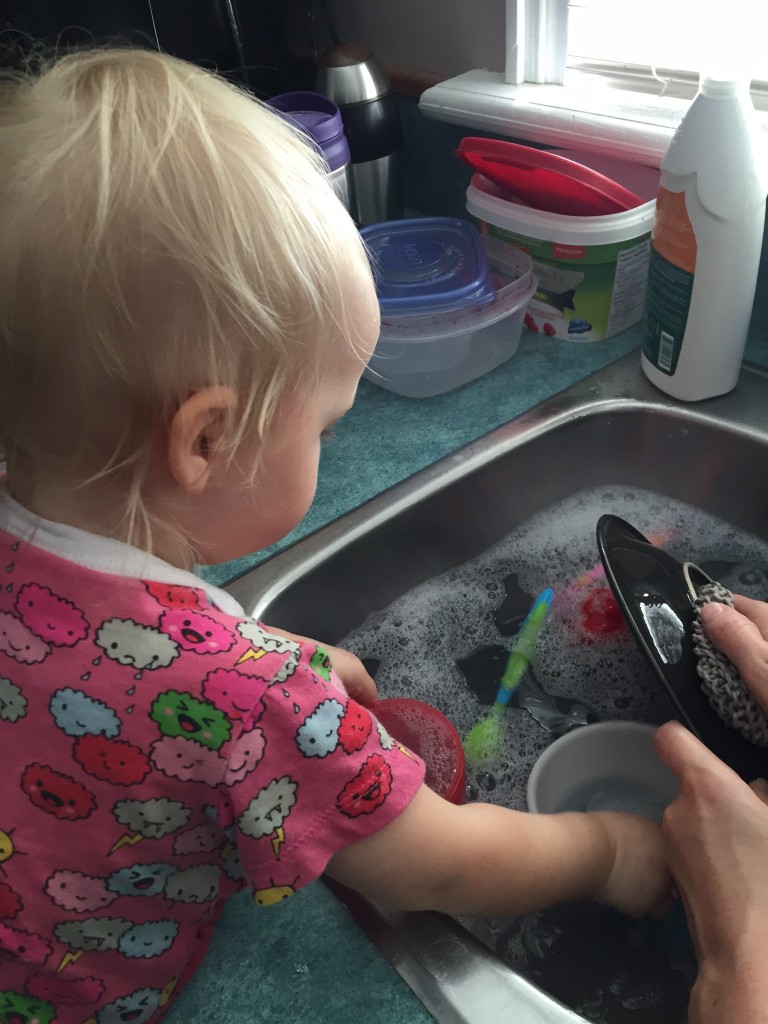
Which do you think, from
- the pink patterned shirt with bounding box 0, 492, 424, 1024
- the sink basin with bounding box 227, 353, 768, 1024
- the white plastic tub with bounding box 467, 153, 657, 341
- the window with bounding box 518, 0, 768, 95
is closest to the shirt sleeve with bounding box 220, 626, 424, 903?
the pink patterned shirt with bounding box 0, 492, 424, 1024

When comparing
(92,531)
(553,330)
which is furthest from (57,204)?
(553,330)

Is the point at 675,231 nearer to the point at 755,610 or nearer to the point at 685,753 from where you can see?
the point at 755,610

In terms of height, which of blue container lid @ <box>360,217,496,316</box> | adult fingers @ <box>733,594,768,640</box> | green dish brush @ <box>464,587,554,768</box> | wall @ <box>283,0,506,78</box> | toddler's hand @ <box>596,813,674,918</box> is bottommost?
green dish brush @ <box>464,587,554,768</box>

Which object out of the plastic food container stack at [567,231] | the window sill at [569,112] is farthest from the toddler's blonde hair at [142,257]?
the window sill at [569,112]

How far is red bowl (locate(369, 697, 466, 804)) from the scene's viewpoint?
26.9 inches

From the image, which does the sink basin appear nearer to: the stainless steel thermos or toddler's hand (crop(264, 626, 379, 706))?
toddler's hand (crop(264, 626, 379, 706))

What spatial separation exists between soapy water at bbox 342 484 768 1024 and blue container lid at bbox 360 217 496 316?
28cm

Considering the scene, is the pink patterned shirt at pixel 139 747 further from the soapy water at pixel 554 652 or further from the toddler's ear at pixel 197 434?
the soapy water at pixel 554 652

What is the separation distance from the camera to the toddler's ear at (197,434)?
0.42 metres

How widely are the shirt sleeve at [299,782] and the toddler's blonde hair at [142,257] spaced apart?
0.14 meters

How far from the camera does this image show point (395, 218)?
4.08 feet

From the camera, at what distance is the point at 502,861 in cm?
55

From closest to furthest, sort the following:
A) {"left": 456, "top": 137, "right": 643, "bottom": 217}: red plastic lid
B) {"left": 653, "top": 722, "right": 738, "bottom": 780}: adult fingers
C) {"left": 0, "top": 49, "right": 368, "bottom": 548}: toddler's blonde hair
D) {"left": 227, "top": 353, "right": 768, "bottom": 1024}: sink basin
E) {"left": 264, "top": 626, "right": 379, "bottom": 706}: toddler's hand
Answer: {"left": 0, "top": 49, "right": 368, "bottom": 548}: toddler's blonde hair
{"left": 653, "top": 722, "right": 738, "bottom": 780}: adult fingers
{"left": 264, "top": 626, "right": 379, "bottom": 706}: toddler's hand
{"left": 227, "top": 353, "right": 768, "bottom": 1024}: sink basin
{"left": 456, "top": 137, "right": 643, "bottom": 217}: red plastic lid

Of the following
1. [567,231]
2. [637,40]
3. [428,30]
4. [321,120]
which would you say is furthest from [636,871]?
[428,30]
